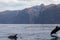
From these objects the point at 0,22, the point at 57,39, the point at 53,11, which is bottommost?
the point at 57,39

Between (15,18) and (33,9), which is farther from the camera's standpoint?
(15,18)

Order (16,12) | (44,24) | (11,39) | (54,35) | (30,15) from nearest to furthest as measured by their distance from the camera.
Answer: (11,39) < (54,35) < (16,12) < (30,15) < (44,24)

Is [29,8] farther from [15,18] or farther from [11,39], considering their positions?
[11,39]

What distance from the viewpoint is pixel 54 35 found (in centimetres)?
1165

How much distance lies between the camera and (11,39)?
10.1m

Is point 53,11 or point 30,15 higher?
point 53,11

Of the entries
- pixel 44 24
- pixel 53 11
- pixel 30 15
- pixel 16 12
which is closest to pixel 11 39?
pixel 16 12

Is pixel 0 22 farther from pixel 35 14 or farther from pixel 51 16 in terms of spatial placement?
pixel 51 16

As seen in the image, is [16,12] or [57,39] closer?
[57,39]

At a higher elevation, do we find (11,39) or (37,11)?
(37,11)

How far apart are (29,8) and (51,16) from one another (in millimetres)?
4812

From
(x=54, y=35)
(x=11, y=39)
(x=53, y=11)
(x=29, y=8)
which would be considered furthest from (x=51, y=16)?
(x=11, y=39)

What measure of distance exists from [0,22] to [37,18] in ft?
8.26

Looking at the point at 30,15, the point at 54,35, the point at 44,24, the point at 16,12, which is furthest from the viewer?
the point at 44,24
